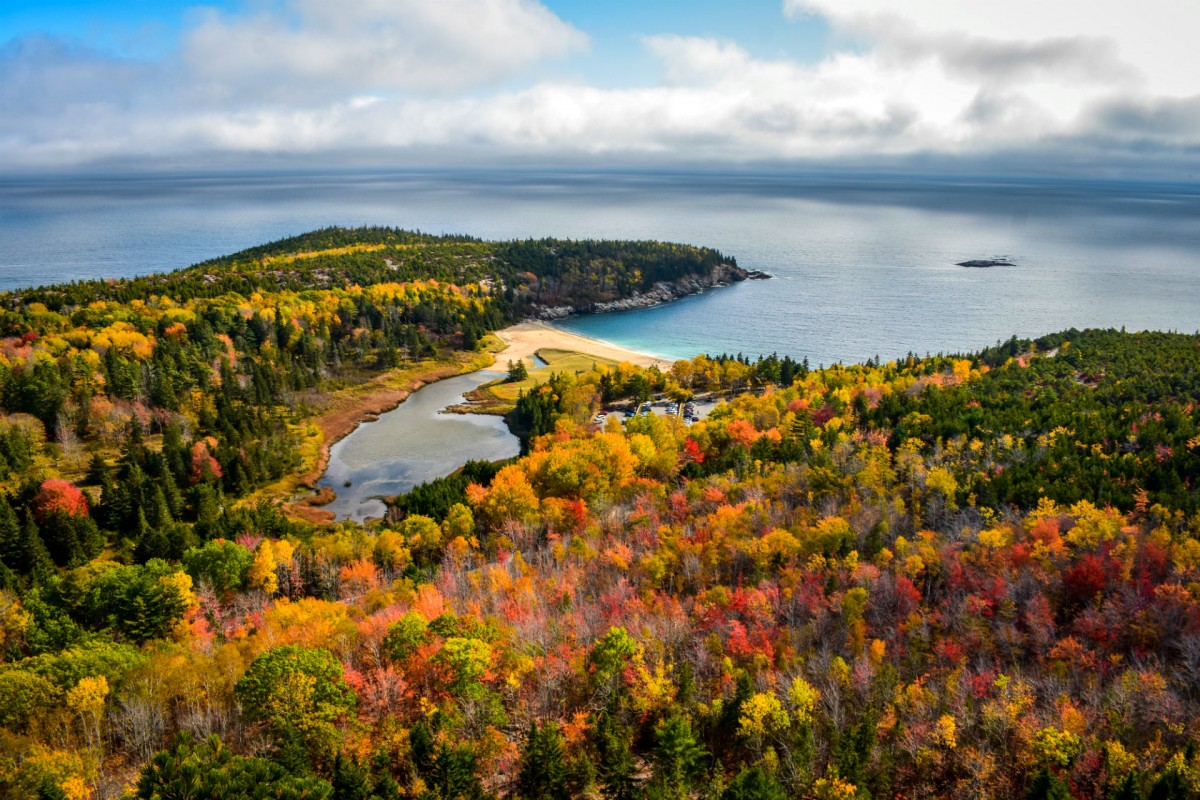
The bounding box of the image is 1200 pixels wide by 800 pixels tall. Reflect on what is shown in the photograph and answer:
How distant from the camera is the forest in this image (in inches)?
1423

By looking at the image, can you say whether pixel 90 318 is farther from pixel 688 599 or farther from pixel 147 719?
pixel 688 599

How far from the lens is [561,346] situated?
595ft

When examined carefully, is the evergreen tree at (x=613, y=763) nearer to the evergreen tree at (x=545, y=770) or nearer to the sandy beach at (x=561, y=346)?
the evergreen tree at (x=545, y=770)

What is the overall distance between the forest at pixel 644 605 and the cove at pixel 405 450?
8177 mm

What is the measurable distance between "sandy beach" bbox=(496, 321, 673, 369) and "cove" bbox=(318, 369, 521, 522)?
3598cm

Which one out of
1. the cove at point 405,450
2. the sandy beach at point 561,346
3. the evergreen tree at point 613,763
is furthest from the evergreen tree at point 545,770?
the sandy beach at point 561,346

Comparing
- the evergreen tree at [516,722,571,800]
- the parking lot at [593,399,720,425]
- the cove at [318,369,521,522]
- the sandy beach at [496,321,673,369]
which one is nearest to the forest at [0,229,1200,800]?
the evergreen tree at [516,722,571,800]

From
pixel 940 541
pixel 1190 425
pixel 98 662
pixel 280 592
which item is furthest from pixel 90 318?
pixel 1190 425

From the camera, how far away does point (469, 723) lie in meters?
40.1

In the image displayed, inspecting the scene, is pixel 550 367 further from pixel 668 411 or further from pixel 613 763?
pixel 613 763

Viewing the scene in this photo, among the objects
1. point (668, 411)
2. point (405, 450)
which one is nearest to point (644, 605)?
point (405, 450)

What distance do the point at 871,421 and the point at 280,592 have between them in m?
72.1

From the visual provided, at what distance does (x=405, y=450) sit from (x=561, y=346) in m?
72.4

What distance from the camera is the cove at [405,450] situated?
99.5 metres
